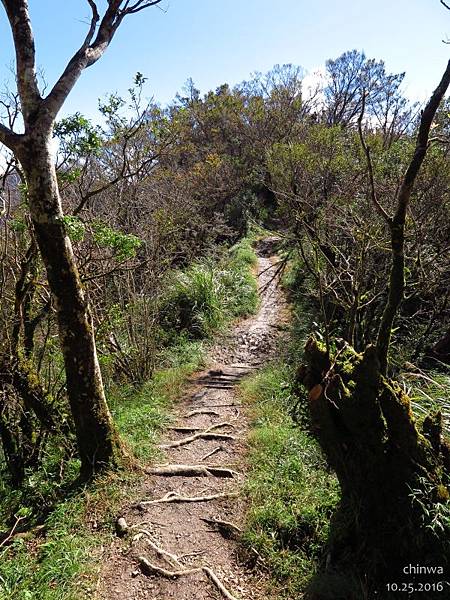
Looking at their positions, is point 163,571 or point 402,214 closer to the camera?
point 402,214

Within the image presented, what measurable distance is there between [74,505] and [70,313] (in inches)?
69.1

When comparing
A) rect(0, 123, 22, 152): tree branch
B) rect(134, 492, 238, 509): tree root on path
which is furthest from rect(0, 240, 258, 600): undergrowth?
rect(0, 123, 22, 152): tree branch

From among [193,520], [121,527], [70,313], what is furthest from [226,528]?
[70,313]

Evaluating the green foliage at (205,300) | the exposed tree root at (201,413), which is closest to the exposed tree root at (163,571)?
the exposed tree root at (201,413)

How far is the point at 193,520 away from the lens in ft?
12.2

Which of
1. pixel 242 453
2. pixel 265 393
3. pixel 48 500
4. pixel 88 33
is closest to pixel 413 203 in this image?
pixel 265 393

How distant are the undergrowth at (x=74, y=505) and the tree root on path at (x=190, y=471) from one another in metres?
0.23

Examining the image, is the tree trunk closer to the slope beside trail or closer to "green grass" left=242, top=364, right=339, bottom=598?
the slope beside trail

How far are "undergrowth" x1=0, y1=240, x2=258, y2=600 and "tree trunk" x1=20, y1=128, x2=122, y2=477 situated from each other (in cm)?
34

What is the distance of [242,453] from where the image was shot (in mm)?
4785

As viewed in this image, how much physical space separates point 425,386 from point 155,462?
3095 mm

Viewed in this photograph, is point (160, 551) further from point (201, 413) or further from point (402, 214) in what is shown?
point (402, 214)

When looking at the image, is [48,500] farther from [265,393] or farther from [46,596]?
[265,393]

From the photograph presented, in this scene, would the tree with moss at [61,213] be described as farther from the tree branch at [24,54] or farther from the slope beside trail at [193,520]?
the slope beside trail at [193,520]
